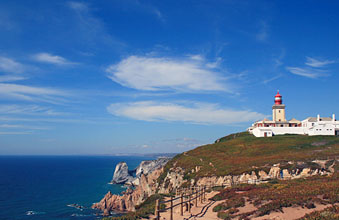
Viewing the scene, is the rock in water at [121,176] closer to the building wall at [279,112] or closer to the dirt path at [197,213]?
the building wall at [279,112]

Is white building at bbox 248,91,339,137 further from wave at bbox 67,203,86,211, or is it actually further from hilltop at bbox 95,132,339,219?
wave at bbox 67,203,86,211

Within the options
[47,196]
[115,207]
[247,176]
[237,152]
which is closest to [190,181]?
[247,176]

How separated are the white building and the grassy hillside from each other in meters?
6.63

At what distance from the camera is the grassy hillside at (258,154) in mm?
48062

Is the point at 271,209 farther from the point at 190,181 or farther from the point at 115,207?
the point at 115,207

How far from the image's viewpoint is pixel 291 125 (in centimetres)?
9044

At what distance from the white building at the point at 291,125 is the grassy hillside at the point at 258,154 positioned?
663 centimetres

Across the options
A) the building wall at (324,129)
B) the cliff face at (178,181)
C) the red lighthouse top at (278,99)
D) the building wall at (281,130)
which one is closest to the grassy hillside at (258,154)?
the cliff face at (178,181)

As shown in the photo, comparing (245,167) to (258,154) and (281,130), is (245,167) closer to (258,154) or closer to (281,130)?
(258,154)

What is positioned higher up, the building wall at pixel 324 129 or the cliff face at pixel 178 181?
the building wall at pixel 324 129

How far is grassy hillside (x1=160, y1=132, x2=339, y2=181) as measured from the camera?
4806 centimetres

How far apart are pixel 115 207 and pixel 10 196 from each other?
38.2 m

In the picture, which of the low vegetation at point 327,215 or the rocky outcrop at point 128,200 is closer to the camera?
the low vegetation at point 327,215

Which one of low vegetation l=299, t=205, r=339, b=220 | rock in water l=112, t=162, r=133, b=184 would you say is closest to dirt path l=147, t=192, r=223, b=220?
low vegetation l=299, t=205, r=339, b=220
